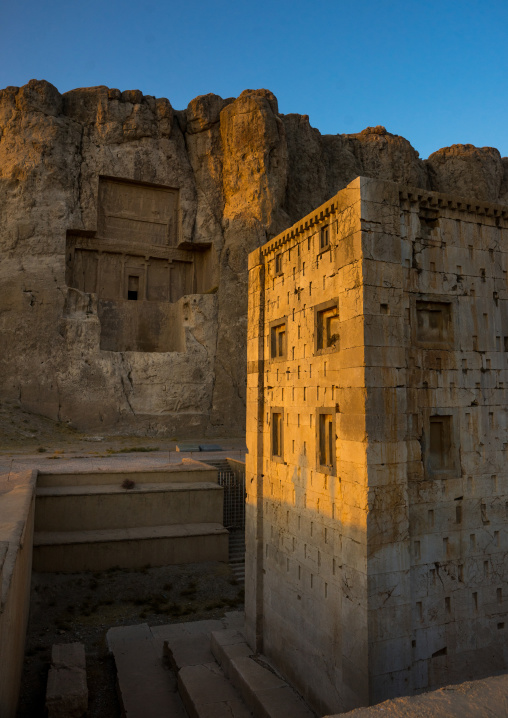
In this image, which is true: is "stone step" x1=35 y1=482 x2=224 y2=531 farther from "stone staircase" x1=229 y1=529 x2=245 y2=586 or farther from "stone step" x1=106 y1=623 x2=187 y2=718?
"stone step" x1=106 y1=623 x2=187 y2=718

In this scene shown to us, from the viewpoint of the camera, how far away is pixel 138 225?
35469 mm

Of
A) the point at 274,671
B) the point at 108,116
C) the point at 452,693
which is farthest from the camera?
the point at 108,116

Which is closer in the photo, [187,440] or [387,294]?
[387,294]

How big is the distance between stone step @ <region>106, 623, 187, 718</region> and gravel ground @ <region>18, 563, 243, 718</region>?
36 cm

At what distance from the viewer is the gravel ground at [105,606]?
11.4 meters

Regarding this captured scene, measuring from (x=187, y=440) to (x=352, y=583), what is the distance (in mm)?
23742

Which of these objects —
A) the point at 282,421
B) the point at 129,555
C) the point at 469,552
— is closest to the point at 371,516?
the point at 469,552

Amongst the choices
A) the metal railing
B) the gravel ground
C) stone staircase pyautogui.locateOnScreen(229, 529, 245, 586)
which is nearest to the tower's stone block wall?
Result: the gravel ground

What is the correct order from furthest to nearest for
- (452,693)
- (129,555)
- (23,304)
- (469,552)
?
(23,304)
(129,555)
(469,552)
(452,693)

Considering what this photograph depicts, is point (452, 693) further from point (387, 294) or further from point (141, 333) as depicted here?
point (141, 333)

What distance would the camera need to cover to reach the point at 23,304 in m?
30.8

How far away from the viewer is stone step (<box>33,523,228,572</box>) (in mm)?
16672

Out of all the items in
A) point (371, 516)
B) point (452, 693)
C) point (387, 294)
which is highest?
point (387, 294)

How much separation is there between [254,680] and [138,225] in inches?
1220
